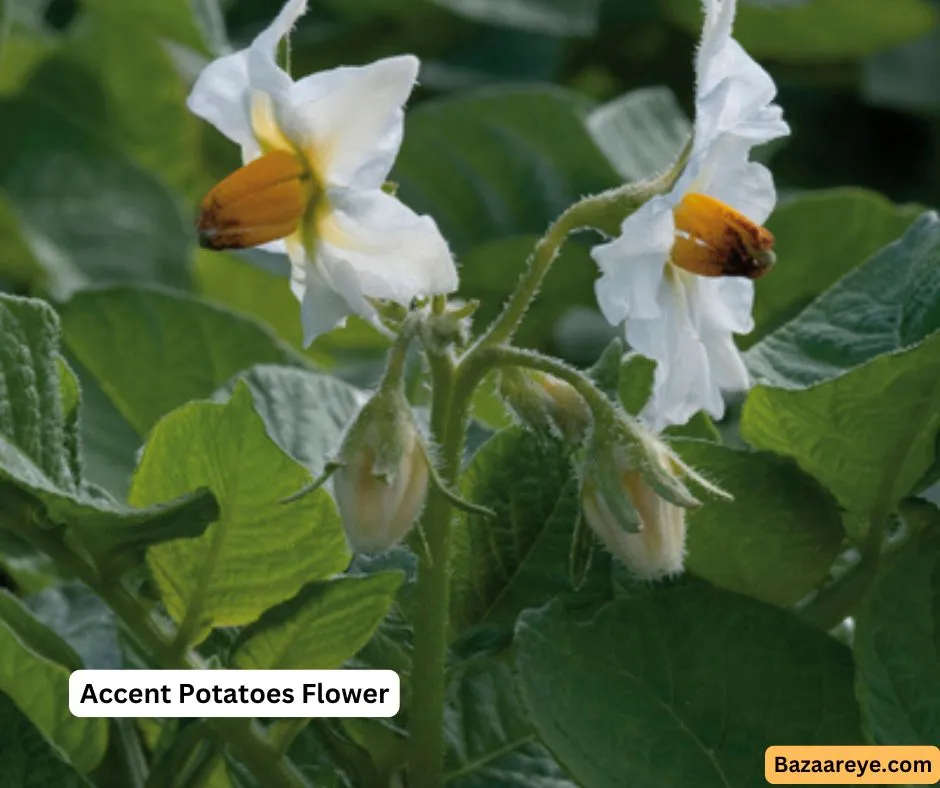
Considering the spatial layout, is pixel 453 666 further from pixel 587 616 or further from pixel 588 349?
pixel 588 349

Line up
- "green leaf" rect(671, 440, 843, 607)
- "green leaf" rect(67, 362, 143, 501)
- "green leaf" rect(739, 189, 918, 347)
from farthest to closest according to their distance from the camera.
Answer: "green leaf" rect(739, 189, 918, 347)
"green leaf" rect(67, 362, 143, 501)
"green leaf" rect(671, 440, 843, 607)

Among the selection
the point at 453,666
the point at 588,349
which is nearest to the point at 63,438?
the point at 453,666

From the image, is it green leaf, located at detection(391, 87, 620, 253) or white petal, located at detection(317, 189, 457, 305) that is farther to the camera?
green leaf, located at detection(391, 87, 620, 253)

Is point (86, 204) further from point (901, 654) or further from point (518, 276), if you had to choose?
point (901, 654)

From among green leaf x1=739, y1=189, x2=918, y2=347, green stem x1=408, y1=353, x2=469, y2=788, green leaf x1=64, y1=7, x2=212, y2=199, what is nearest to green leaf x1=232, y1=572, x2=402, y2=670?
green stem x1=408, y1=353, x2=469, y2=788

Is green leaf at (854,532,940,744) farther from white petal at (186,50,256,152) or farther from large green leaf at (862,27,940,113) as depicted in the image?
large green leaf at (862,27,940,113)

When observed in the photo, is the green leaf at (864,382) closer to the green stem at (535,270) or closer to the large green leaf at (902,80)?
the green stem at (535,270)

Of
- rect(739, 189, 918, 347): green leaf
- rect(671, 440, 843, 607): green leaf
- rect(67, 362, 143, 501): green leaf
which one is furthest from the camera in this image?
rect(739, 189, 918, 347): green leaf
